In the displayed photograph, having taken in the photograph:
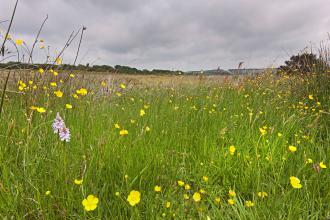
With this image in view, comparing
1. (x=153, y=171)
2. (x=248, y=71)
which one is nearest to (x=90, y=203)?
(x=153, y=171)

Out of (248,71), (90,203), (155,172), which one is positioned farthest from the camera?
(248,71)

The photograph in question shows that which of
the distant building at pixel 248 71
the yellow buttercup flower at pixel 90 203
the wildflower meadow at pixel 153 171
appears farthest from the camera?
the distant building at pixel 248 71

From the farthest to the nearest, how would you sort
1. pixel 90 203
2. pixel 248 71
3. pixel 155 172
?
pixel 248 71 < pixel 155 172 < pixel 90 203

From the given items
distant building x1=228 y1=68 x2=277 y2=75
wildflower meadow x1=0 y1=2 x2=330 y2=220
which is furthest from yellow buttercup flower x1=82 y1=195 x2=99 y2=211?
distant building x1=228 y1=68 x2=277 y2=75

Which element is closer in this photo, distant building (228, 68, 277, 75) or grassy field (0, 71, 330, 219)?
grassy field (0, 71, 330, 219)

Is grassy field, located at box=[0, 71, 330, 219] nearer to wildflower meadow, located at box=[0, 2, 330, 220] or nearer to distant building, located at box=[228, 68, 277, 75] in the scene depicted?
wildflower meadow, located at box=[0, 2, 330, 220]

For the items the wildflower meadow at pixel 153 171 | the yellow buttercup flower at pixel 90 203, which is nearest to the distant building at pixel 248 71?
the wildflower meadow at pixel 153 171

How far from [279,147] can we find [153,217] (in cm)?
143

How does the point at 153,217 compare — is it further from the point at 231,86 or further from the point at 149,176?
the point at 231,86

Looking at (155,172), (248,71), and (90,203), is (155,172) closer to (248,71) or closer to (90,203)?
(90,203)

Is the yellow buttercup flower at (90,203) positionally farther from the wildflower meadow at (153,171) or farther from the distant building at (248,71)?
the distant building at (248,71)

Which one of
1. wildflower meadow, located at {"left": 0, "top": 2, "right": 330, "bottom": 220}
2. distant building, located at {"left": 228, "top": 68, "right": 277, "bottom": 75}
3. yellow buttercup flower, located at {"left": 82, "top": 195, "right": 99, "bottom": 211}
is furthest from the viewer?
distant building, located at {"left": 228, "top": 68, "right": 277, "bottom": 75}

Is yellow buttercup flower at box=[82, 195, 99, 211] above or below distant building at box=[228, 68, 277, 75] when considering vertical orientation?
below

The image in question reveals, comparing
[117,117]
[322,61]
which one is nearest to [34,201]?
[117,117]
